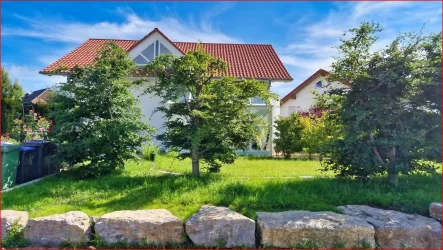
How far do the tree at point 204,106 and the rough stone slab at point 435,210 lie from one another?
337cm

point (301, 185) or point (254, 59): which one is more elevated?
point (254, 59)

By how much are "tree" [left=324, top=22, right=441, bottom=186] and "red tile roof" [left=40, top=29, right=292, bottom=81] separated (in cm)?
912

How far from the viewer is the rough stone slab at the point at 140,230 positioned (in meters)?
4.16

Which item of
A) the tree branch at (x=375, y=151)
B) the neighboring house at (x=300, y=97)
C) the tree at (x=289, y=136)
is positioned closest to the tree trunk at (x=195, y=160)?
the tree branch at (x=375, y=151)

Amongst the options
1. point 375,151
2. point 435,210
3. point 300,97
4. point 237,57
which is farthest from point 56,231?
point 300,97

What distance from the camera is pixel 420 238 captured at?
13.5ft

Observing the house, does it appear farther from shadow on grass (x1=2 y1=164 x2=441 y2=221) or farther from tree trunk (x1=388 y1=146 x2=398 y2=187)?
tree trunk (x1=388 y1=146 x2=398 y2=187)

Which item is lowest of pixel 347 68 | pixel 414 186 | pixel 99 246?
pixel 99 246

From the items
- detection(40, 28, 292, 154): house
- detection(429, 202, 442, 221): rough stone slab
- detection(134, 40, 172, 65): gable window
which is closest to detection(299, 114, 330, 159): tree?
detection(40, 28, 292, 154): house

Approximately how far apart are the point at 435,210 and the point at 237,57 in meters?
15.5

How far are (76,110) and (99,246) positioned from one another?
401 centimetres

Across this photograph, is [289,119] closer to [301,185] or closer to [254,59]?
[254,59]

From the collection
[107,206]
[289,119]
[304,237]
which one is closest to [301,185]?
[304,237]

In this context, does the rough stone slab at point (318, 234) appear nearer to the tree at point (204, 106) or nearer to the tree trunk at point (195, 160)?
the tree at point (204, 106)
